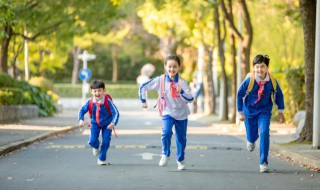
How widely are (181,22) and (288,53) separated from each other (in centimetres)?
857

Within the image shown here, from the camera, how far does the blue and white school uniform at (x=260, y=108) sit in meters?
13.1

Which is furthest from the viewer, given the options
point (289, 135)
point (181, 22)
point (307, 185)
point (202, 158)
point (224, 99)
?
point (181, 22)

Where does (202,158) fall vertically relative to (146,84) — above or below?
below

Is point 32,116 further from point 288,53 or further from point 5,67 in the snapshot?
point 288,53

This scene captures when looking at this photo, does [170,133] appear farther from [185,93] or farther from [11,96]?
[11,96]

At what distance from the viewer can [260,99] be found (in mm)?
13180

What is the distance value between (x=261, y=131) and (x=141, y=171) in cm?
194

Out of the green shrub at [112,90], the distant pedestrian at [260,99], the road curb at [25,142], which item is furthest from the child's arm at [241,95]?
the green shrub at [112,90]

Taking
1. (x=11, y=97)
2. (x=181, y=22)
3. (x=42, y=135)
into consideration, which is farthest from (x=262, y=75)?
(x=181, y=22)

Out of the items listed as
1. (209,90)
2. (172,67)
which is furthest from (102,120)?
(209,90)

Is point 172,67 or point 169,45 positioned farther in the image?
point 169,45

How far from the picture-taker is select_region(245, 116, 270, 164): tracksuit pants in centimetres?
1302

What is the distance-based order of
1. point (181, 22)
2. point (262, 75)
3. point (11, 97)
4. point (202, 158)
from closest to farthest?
point (262, 75)
point (202, 158)
point (11, 97)
point (181, 22)

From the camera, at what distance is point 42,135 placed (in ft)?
70.6
